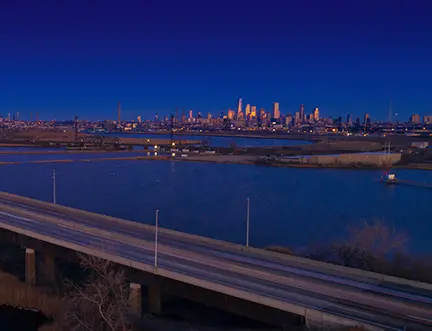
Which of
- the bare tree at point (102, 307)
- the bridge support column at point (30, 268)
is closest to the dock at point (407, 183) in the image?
the bridge support column at point (30, 268)

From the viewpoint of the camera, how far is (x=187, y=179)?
9.90 metres

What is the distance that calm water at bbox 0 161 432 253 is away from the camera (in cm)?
544

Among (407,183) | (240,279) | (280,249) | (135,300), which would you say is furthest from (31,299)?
(407,183)

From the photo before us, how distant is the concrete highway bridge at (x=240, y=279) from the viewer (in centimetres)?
243

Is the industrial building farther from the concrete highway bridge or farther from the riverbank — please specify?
the riverbank

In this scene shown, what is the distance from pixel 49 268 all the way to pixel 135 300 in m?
1.09

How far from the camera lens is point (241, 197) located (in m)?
7.54

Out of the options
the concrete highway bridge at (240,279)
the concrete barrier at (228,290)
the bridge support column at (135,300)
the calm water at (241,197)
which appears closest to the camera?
the concrete barrier at (228,290)

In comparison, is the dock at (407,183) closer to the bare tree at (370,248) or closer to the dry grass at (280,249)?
the bare tree at (370,248)

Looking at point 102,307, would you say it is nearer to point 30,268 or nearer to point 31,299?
point 31,299

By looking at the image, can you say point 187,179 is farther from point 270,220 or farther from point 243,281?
point 243,281

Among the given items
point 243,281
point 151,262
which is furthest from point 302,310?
point 151,262

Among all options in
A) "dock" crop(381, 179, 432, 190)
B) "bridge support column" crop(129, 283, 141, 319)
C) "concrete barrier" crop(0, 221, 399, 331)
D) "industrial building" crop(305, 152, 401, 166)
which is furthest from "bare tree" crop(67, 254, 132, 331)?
"industrial building" crop(305, 152, 401, 166)

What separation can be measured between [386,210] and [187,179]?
425 centimetres
